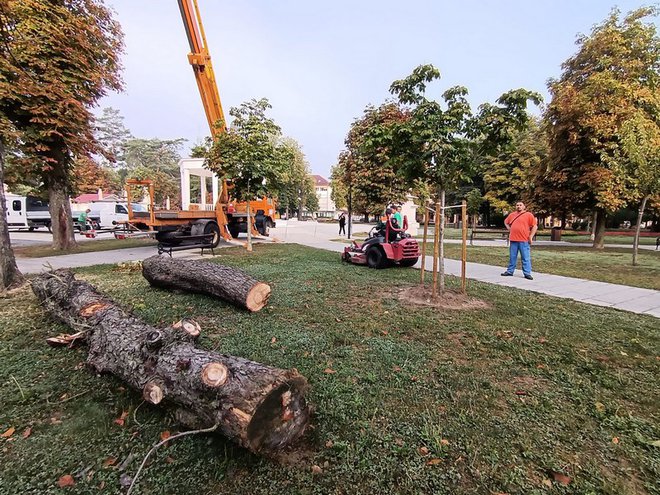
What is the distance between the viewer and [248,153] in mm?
9992

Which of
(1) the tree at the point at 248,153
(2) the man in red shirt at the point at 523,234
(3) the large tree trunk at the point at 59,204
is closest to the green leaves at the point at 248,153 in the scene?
(1) the tree at the point at 248,153

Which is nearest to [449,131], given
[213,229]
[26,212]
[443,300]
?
[443,300]

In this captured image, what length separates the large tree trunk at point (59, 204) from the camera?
11156 mm

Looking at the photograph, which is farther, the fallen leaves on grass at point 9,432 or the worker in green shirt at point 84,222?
the worker in green shirt at point 84,222

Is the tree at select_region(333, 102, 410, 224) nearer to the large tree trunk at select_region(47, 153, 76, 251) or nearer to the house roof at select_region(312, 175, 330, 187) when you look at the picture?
the large tree trunk at select_region(47, 153, 76, 251)

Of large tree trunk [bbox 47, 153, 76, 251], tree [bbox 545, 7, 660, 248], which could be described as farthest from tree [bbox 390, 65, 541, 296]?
large tree trunk [bbox 47, 153, 76, 251]

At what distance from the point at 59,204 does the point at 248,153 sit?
→ 23.6ft

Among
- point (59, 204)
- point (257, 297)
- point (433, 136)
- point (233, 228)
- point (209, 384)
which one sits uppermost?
point (433, 136)

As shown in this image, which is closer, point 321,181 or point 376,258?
point 376,258

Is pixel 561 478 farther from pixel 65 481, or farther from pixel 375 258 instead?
pixel 375 258

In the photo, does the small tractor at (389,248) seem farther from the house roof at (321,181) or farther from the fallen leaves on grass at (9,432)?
the house roof at (321,181)

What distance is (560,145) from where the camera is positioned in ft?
49.1

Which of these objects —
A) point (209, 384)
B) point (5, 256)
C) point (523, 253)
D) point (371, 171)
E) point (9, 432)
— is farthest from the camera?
point (371, 171)

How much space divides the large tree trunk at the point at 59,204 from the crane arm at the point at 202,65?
5.24m
